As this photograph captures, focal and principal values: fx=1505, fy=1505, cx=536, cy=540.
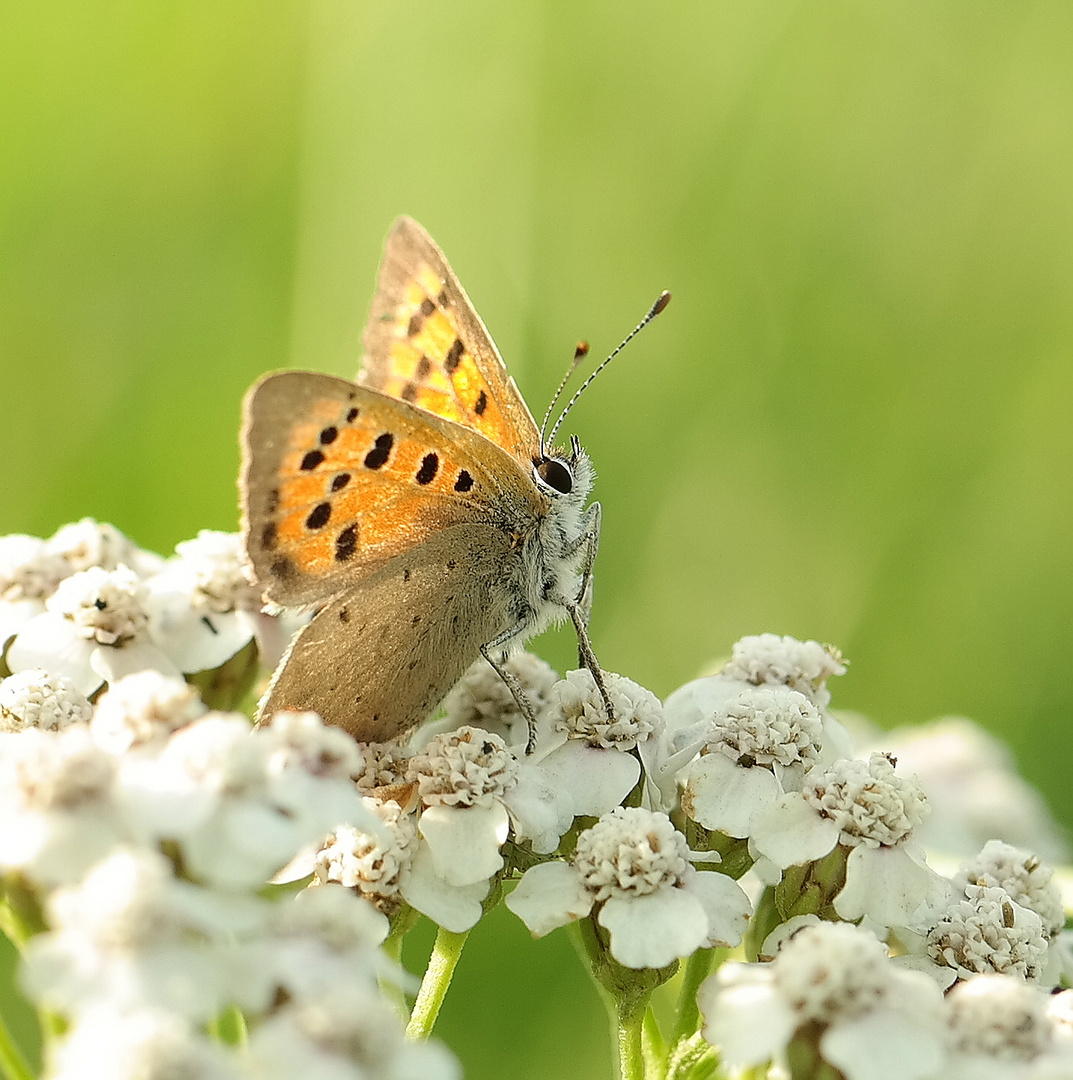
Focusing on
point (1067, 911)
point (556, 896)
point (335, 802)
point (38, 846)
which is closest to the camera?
point (38, 846)

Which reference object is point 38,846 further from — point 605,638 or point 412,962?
point 605,638

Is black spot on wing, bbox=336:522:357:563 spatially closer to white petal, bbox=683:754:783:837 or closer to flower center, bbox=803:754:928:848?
white petal, bbox=683:754:783:837

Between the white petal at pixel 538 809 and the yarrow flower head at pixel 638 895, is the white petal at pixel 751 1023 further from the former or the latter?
the white petal at pixel 538 809

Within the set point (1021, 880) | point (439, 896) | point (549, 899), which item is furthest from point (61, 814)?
point (1021, 880)

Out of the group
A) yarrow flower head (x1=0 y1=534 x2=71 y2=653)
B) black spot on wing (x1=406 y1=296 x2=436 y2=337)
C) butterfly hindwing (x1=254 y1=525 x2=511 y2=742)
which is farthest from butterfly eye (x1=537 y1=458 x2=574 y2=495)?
yarrow flower head (x1=0 y1=534 x2=71 y2=653)

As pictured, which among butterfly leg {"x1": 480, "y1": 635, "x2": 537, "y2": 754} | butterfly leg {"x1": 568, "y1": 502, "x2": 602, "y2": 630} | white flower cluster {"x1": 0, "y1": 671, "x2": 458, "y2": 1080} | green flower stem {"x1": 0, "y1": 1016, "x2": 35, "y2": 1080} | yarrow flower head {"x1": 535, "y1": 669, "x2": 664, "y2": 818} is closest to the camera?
white flower cluster {"x1": 0, "y1": 671, "x2": 458, "y2": 1080}

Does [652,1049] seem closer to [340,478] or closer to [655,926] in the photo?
[655,926]

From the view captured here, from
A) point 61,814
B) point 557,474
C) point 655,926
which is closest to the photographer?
point 61,814

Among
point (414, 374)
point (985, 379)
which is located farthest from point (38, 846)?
point (985, 379)
